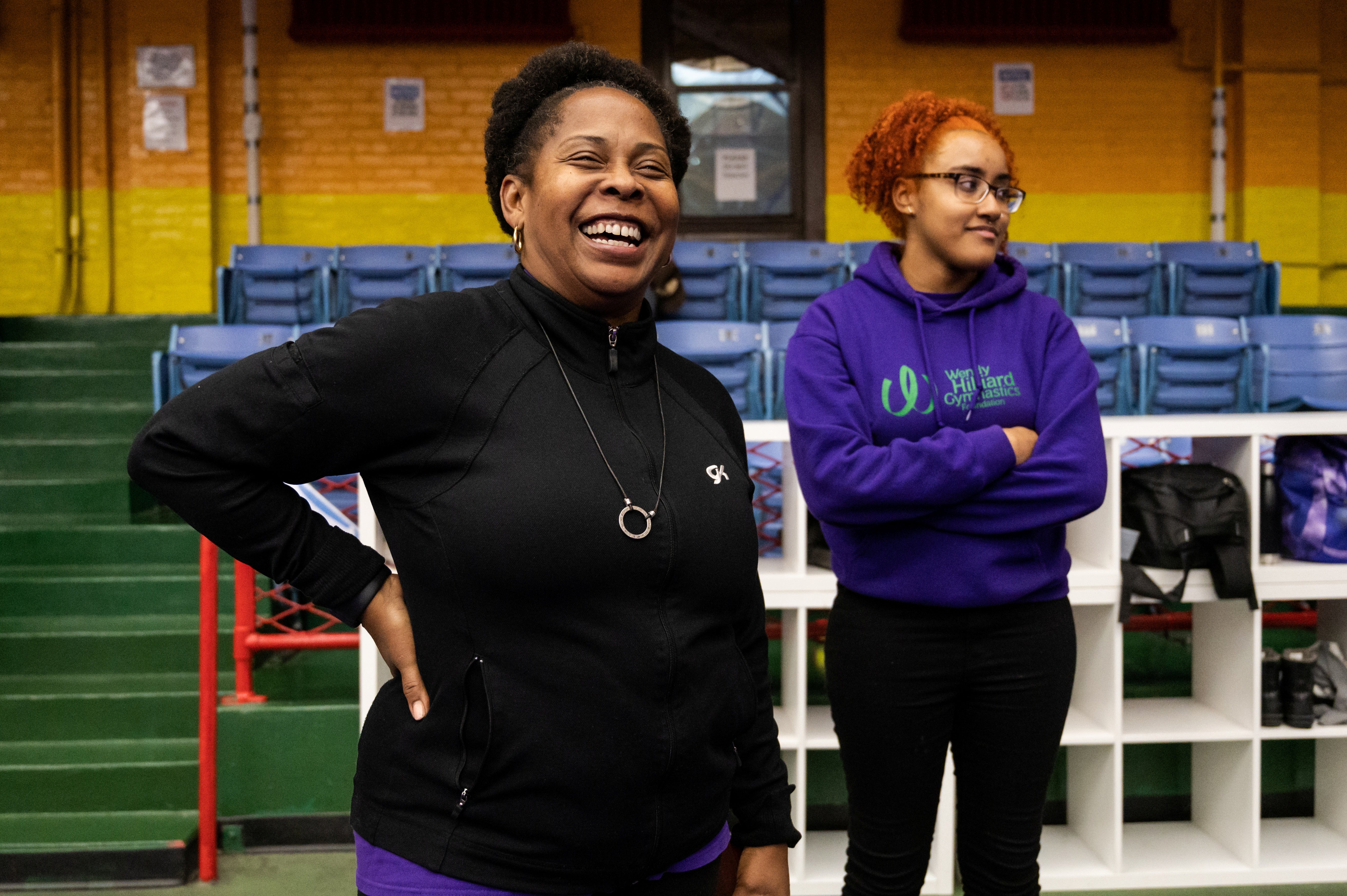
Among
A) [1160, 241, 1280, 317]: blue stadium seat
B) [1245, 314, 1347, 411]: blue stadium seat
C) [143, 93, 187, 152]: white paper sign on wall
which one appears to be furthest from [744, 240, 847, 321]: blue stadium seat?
[143, 93, 187, 152]: white paper sign on wall

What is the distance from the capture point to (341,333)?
933mm

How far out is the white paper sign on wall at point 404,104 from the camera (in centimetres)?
752

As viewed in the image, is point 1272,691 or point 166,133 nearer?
point 1272,691

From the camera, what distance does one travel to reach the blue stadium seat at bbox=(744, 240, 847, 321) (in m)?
6.07

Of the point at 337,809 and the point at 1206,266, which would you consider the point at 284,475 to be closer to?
the point at 337,809

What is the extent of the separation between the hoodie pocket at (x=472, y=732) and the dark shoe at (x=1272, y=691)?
100 inches

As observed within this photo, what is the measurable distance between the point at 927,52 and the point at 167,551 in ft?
20.5

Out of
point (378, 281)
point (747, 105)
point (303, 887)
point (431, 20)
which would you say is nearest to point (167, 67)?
point (431, 20)

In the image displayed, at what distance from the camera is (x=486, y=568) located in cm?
91

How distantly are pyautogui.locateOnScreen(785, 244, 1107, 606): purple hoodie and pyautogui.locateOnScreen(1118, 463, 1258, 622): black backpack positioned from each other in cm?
104

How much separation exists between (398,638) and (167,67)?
7.71 metres

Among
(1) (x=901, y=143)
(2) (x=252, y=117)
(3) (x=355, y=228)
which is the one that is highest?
(2) (x=252, y=117)

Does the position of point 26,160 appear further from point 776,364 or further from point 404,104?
point 776,364

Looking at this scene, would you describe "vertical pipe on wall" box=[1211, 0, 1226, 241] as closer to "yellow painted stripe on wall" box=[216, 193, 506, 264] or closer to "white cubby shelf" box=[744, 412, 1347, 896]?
"yellow painted stripe on wall" box=[216, 193, 506, 264]
